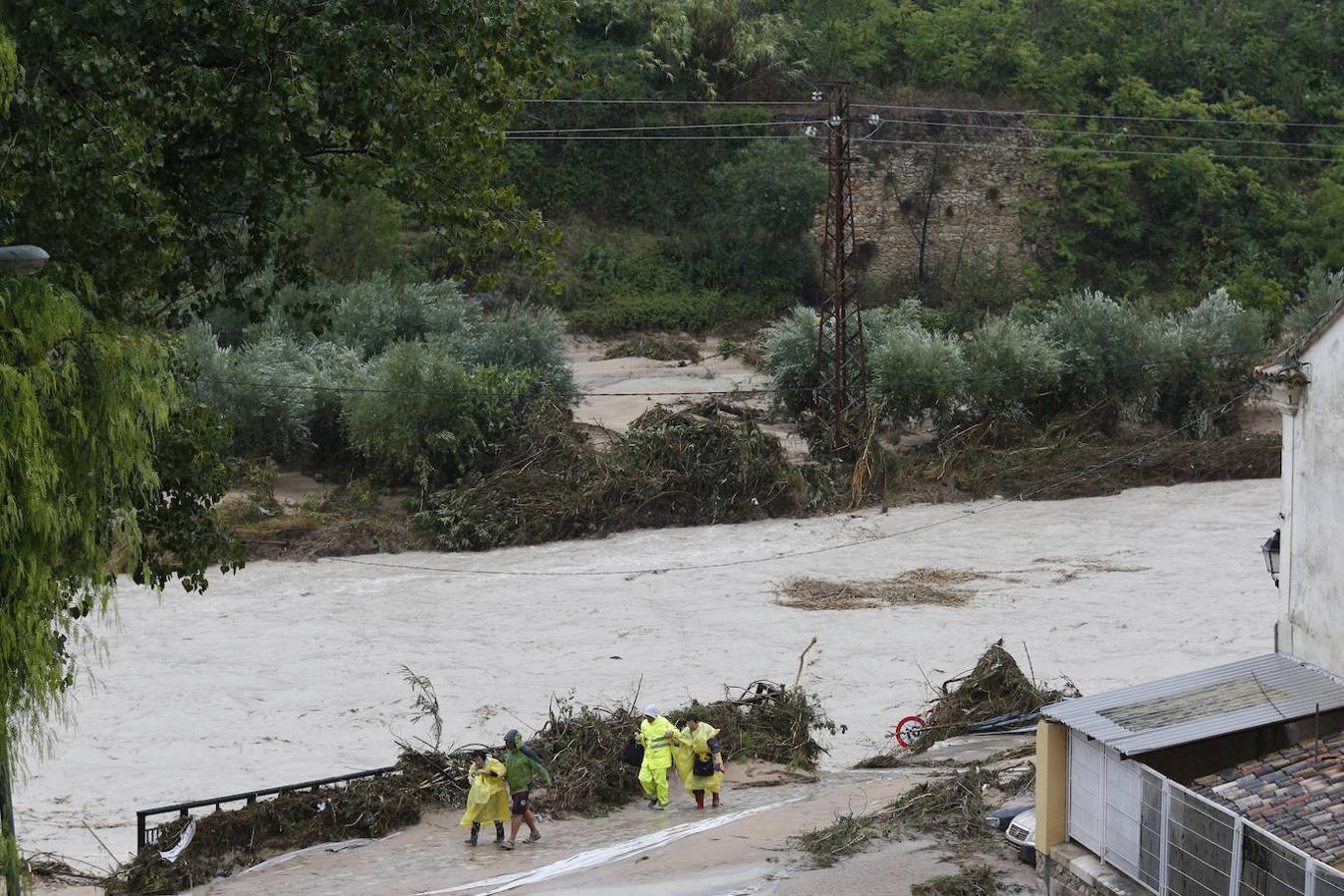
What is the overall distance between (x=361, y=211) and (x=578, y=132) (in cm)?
1119

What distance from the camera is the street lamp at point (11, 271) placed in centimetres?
839

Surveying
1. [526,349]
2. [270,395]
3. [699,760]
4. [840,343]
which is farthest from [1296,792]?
[526,349]

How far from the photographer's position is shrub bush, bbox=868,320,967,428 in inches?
1534

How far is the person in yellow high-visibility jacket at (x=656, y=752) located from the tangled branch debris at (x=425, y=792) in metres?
0.65

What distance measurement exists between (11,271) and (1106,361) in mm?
35685

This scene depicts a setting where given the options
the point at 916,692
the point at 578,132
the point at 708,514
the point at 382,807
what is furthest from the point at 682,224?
the point at 382,807

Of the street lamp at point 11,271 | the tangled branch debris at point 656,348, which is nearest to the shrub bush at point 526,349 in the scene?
the tangled branch debris at point 656,348

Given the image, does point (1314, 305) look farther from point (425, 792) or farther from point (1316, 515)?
Result: point (425, 792)

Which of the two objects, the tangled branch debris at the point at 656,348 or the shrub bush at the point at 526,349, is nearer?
the shrub bush at the point at 526,349

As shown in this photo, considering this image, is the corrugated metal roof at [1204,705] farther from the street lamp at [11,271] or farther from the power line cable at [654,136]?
the power line cable at [654,136]

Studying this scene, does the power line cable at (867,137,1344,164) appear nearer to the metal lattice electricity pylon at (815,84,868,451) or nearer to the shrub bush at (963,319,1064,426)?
the metal lattice electricity pylon at (815,84,868,451)

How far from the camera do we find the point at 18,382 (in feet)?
27.6

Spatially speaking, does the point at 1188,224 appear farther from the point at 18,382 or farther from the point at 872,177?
the point at 18,382

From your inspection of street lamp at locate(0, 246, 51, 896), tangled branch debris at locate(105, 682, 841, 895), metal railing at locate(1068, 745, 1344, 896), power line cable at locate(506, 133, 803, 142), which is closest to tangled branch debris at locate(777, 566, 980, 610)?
tangled branch debris at locate(105, 682, 841, 895)
